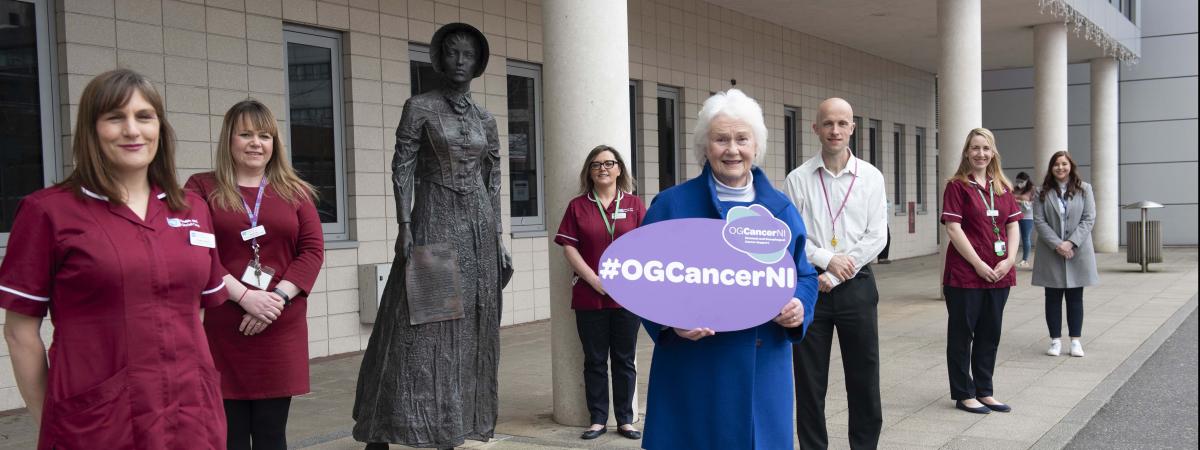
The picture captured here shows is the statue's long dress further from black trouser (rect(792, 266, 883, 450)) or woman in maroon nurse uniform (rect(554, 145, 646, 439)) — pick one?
black trouser (rect(792, 266, 883, 450))

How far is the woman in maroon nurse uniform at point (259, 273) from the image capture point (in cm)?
388

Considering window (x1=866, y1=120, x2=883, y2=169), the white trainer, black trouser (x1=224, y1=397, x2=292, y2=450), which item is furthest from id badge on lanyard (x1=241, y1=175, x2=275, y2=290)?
window (x1=866, y1=120, x2=883, y2=169)

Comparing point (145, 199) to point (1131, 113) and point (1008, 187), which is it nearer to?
point (1008, 187)

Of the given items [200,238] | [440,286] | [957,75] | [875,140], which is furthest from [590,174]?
[875,140]

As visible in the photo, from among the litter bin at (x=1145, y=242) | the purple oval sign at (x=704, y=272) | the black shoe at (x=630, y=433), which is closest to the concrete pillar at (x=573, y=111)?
the black shoe at (x=630, y=433)

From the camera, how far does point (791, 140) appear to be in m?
18.5

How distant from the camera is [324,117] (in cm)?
932

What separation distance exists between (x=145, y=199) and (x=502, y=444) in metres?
3.38

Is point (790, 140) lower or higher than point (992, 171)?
higher

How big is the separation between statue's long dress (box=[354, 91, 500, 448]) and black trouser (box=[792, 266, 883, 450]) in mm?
1556

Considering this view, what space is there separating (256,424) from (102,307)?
1543 mm

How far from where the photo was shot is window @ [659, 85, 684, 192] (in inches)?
559

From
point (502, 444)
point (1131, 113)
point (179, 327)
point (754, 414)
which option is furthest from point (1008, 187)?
point (1131, 113)

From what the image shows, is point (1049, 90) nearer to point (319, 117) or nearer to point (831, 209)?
point (319, 117)
